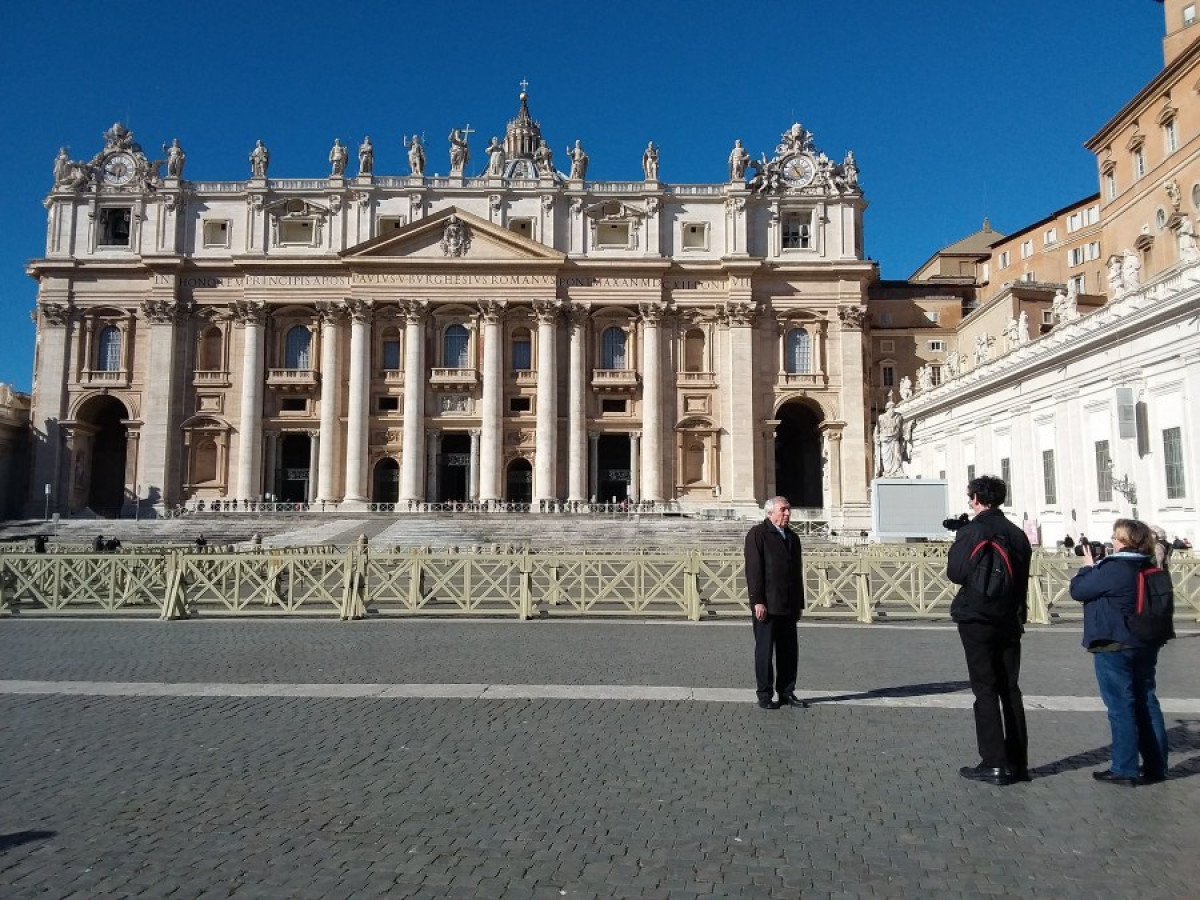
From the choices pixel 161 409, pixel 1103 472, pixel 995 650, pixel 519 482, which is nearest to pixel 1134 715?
pixel 995 650

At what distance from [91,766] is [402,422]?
4338 centimetres

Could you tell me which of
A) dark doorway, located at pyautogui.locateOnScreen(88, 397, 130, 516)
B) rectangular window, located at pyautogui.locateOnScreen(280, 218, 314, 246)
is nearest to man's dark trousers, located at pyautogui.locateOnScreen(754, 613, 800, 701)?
rectangular window, located at pyautogui.locateOnScreen(280, 218, 314, 246)

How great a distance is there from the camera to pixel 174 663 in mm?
10016

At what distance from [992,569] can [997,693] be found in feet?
2.65

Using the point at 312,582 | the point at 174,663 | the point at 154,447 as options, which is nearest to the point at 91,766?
the point at 174,663

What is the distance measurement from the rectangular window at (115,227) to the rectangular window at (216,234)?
457cm

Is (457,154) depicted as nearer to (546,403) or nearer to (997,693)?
(546,403)

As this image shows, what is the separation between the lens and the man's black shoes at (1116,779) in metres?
5.41

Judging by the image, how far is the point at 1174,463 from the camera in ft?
75.3

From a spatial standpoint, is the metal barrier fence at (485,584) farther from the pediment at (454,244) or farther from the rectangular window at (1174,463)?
the pediment at (454,244)

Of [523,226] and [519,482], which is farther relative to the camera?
[523,226]

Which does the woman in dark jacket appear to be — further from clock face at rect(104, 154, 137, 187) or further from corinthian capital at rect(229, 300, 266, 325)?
clock face at rect(104, 154, 137, 187)

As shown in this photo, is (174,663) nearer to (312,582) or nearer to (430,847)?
(312,582)

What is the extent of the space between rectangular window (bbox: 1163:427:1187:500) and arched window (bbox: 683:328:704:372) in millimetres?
28477
